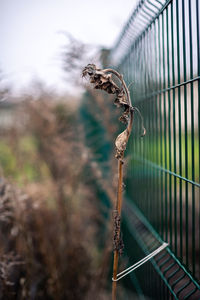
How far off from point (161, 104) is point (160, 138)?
0.27 m

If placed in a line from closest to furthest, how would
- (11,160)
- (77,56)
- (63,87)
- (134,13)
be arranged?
1. (134,13)
2. (77,56)
3. (63,87)
4. (11,160)

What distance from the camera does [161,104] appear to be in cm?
192

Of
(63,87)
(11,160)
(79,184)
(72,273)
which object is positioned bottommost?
(72,273)

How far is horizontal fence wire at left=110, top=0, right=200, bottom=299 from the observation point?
4.33 ft

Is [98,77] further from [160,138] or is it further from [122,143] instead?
[160,138]

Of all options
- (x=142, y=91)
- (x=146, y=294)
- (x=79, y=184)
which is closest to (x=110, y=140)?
(x=79, y=184)

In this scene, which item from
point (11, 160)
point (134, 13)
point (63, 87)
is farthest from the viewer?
point (11, 160)

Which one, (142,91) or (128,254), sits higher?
(142,91)

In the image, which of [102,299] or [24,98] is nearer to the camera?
[102,299]

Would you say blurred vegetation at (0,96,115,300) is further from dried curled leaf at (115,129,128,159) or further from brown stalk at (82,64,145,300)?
dried curled leaf at (115,129,128,159)

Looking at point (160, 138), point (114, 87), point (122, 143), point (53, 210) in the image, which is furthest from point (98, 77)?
point (53, 210)

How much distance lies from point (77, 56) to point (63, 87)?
35.5 inches

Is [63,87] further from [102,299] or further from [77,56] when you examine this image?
[102,299]

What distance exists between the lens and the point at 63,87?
146 inches
